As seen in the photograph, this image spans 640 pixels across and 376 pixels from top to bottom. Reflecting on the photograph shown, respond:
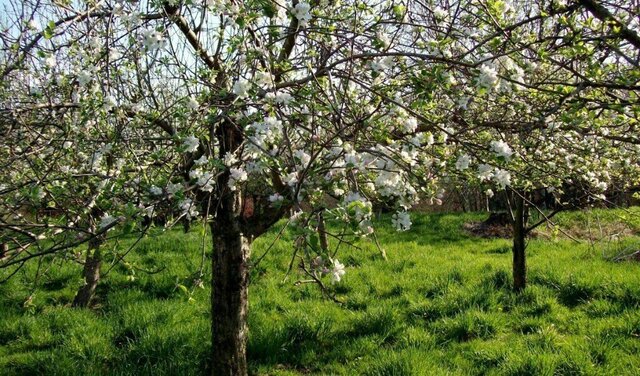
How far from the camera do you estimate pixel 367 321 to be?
5.45 meters

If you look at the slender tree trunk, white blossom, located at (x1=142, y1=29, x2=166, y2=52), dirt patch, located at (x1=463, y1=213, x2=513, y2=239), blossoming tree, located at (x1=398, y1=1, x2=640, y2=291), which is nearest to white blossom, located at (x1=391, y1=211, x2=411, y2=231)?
blossoming tree, located at (x1=398, y1=1, x2=640, y2=291)

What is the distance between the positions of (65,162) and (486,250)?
6.86 m

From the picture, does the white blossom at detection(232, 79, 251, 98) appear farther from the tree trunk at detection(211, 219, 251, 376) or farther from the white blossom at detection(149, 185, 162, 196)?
the tree trunk at detection(211, 219, 251, 376)

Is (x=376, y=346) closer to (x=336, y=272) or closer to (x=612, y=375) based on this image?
(x=612, y=375)

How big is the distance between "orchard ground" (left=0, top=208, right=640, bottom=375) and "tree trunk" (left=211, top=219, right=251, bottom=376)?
405 mm

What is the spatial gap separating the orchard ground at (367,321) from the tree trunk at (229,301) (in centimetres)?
40

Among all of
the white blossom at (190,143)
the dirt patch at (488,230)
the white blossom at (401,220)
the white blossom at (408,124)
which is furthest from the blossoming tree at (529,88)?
the dirt patch at (488,230)

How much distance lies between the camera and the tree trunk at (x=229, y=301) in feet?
13.4

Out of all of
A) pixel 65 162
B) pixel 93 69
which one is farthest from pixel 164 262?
pixel 93 69

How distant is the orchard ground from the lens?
4520mm

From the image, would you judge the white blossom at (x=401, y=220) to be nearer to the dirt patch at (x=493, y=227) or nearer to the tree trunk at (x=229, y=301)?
the tree trunk at (x=229, y=301)

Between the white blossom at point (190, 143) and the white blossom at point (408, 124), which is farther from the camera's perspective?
the white blossom at point (408, 124)

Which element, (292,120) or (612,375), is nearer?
(292,120)

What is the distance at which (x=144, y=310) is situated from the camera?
5.51 metres
